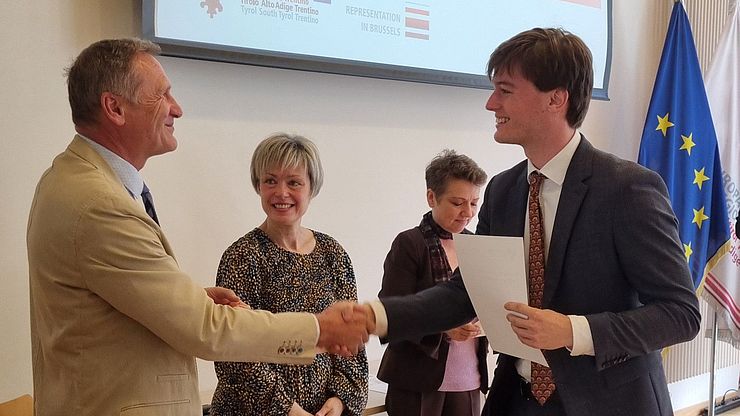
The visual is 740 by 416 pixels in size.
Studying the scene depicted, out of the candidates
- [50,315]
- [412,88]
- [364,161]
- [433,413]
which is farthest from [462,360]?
[50,315]

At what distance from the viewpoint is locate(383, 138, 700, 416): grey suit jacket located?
1797 millimetres

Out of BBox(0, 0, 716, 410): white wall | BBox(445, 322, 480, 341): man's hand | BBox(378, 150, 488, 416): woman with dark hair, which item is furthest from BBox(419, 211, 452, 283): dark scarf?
BBox(0, 0, 716, 410): white wall

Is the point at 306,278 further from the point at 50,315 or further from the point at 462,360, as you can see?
the point at 50,315

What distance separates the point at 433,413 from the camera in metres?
2.95

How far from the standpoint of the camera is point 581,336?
176cm

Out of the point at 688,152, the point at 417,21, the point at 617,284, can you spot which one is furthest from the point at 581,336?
the point at 688,152

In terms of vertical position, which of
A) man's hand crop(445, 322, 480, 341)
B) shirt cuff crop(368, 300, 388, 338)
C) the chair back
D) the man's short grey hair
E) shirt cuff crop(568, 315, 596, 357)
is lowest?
the chair back

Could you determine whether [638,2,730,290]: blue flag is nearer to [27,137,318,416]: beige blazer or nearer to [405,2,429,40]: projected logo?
[405,2,429,40]: projected logo

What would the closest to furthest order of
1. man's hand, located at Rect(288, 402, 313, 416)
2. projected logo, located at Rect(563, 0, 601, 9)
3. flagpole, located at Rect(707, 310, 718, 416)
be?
man's hand, located at Rect(288, 402, 313, 416) → projected logo, located at Rect(563, 0, 601, 9) → flagpole, located at Rect(707, 310, 718, 416)

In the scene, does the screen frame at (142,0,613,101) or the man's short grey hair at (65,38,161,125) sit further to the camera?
the screen frame at (142,0,613,101)

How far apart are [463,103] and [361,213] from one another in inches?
33.9

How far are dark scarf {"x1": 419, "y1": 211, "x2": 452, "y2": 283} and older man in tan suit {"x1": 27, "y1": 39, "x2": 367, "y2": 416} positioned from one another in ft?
3.74

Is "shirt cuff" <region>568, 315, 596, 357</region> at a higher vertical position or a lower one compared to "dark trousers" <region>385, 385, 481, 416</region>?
higher

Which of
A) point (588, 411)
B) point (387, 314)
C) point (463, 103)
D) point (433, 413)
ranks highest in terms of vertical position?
point (463, 103)
